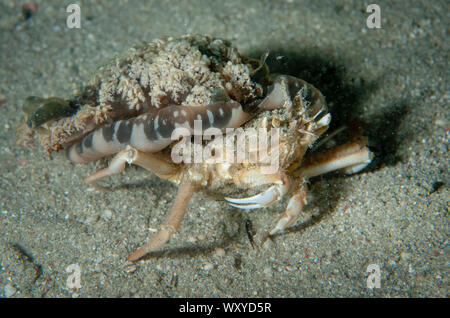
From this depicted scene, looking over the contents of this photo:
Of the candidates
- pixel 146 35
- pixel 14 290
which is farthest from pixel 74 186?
pixel 146 35

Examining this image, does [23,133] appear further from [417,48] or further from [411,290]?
[417,48]

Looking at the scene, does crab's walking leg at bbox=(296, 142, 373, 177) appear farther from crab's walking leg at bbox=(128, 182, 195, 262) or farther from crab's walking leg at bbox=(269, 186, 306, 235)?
crab's walking leg at bbox=(128, 182, 195, 262)

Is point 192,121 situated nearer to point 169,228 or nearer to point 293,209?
point 169,228

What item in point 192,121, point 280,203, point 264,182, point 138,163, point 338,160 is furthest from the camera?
point 280,203

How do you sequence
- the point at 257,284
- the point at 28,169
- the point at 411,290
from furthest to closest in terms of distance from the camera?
the point at 28,169 < the point at 257,284 < the point at 411,290

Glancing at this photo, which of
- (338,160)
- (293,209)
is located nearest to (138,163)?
(293,209)
